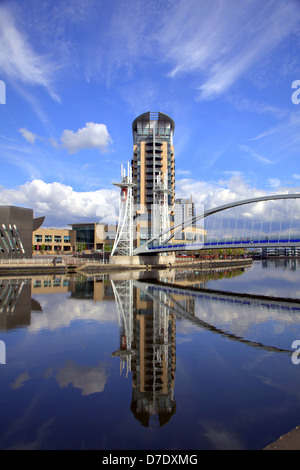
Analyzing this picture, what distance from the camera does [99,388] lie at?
35.9 feet

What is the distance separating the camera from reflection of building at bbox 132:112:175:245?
107 meters

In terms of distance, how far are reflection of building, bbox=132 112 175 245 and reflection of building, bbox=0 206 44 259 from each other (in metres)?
42.7

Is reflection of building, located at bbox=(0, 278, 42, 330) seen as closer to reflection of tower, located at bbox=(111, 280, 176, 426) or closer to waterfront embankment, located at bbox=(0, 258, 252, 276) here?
reflection of tower, located at bbox=(111, 280, 176, 426)

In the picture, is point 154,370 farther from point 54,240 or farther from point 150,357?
point 54,240

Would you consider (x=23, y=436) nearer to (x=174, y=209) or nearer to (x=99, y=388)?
(x=99, y=388)

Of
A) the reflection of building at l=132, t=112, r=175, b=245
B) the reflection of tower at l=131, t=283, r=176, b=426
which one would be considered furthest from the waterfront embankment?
the reflection of tower at l=131, t=283, r=176, b=426

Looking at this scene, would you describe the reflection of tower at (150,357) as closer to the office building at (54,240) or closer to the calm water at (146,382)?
the calm water at (146,382)

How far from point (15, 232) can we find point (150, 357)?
190ft

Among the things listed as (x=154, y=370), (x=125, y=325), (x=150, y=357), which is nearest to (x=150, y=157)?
(x=125, y=325)

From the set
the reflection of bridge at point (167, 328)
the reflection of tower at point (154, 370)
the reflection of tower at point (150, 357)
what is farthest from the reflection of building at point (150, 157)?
the reflection of tower at point (154, 370)

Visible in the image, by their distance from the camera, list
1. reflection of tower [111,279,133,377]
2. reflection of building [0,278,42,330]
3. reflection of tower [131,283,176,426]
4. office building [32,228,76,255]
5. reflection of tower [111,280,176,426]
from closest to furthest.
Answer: reflection of tower [131,283,176,426]
reflection of tower [111,280,176,426]
reflection of tower [111,279,133,377]
reflection of building [0,278,42,330]
office building [32,228,76,255]

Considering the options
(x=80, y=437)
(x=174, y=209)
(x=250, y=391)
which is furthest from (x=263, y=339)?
(x=174, y=209)
